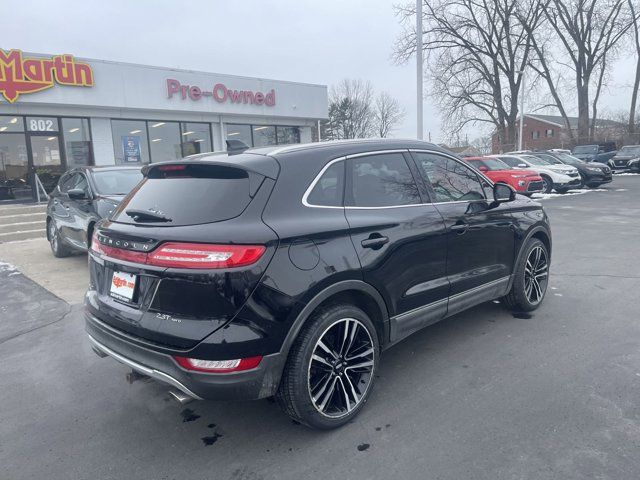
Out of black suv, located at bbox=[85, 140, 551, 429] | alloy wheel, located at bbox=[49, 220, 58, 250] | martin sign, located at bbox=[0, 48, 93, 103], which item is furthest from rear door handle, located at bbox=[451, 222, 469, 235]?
martin sign, located at bbox=[0, 48, 93, 103]

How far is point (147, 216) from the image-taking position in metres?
2.97

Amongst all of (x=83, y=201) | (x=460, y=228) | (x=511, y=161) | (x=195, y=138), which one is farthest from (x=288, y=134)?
(x=460, y=228)

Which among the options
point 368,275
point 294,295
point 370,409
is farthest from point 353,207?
point 370,409

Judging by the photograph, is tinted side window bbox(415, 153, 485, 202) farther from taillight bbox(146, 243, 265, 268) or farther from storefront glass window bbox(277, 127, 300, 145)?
storefront glass window bbox(277, 127, 300, 145)

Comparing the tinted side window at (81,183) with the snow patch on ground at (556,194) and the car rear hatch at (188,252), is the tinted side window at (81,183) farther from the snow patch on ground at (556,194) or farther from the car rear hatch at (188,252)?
the snow patch on ground at (556,194)

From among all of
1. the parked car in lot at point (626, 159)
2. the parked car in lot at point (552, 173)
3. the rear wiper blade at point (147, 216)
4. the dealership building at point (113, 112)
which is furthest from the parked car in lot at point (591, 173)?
the rear wiper blade at point (147, 216)

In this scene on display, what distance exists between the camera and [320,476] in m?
2.59

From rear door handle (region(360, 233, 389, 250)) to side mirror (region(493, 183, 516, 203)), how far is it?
5.36 feet

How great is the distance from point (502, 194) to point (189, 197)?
288cm

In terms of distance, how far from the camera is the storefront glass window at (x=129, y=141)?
17.5m

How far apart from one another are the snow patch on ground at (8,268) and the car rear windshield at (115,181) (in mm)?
1958

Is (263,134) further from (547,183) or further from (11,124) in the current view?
(547,183)

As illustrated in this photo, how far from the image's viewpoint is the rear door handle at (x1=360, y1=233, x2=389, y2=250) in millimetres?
3142

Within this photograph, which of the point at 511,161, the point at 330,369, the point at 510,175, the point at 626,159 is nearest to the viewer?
the point at 330,369
